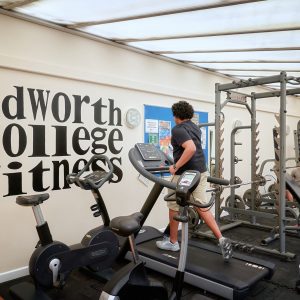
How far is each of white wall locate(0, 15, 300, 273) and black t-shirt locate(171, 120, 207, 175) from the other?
3.52 ft

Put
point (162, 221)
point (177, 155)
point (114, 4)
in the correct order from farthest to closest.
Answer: point (162, 221)
point (177, 155)
point (114, 4)

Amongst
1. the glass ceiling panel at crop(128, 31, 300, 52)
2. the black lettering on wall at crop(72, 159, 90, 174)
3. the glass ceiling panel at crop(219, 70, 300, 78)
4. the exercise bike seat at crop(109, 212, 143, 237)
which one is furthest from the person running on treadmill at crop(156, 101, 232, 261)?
the glass ceiling panel at crop(219, 70, 300, 78)

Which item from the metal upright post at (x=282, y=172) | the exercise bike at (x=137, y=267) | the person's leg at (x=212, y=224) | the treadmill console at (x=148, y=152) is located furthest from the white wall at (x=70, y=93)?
the exercise bike at (x=137, y=267)

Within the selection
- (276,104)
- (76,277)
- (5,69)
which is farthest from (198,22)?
(276,104)

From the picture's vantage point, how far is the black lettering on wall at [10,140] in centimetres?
325

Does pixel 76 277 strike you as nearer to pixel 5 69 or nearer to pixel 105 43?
pixel 5 69

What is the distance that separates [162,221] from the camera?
200 inches

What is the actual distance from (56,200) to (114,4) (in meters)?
2.20

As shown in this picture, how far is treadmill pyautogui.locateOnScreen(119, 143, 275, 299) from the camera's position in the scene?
9.16 ft

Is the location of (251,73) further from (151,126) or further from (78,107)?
(78,107)

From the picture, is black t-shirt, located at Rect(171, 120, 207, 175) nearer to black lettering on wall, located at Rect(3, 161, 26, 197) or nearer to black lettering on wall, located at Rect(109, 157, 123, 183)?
black lettering on wall, located at Rect(109, 157, 123, 183)

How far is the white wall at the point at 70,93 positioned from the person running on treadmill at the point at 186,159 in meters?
1.03

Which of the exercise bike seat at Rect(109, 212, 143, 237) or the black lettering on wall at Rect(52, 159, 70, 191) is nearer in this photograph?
the exercise bike seat at Rect(109, 212, 143, 237)

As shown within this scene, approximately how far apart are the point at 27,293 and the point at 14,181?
1.14 metres
